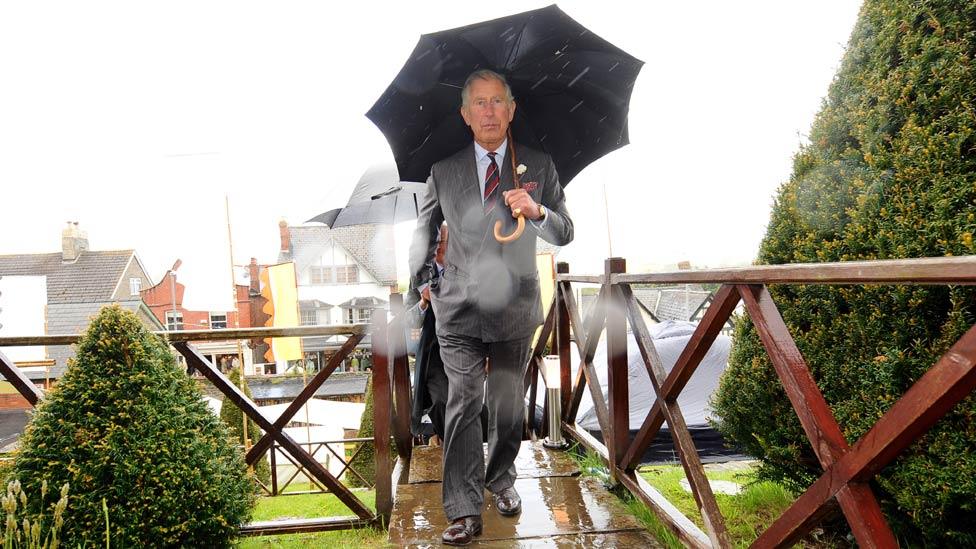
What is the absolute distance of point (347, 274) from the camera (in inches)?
1423

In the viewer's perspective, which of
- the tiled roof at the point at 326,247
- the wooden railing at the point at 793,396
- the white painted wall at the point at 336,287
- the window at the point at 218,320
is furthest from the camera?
the window at the point at 218,320

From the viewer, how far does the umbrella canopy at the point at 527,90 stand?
2562mm

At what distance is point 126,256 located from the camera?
116ft

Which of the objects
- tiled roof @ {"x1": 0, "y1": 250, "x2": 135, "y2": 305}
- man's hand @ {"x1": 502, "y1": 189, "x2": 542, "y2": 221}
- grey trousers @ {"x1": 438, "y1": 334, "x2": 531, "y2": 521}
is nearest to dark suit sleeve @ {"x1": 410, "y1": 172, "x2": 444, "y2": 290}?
grey trousers @ {"x1": 438, "y1": 334, "x2": 531, "y2": 521}

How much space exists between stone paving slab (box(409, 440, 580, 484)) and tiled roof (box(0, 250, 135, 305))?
36221mm

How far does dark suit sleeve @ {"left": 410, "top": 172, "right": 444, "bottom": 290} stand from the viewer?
2.84 m

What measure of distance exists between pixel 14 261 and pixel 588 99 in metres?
42.9

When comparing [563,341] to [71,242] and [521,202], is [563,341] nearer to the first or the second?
[521,202]

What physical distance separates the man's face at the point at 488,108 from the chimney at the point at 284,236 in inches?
1416

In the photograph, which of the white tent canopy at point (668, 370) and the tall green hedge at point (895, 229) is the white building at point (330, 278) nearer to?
the white tent canopy at point (668, 370)

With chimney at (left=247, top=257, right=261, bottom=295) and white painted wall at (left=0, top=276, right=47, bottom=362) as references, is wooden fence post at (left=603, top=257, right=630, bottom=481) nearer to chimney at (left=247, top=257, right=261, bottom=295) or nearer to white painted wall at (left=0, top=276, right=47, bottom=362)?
white painted wall at (left=0, top=276, right=47, bottom=362)

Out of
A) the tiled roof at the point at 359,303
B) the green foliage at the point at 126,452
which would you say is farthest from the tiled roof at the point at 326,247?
the green foliage at the point at 126,452

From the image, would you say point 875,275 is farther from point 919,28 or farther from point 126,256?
point 126,256

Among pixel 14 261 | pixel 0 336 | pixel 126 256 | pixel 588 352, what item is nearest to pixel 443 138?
pixel 588 352
